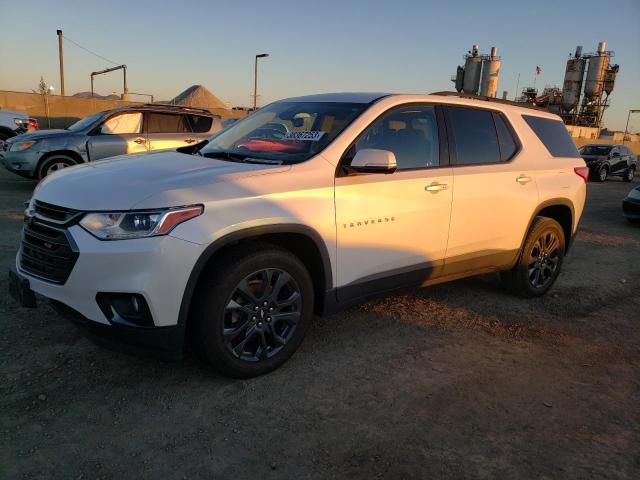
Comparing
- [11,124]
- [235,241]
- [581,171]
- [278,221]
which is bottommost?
[235,241]

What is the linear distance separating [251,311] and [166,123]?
7649 mm

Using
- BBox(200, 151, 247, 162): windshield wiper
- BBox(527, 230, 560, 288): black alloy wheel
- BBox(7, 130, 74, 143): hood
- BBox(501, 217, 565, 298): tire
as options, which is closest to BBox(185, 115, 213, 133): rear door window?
BBox(7, 130, 74, 143): hood

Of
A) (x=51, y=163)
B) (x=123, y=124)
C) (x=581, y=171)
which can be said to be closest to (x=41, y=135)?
(x=51, y=163)

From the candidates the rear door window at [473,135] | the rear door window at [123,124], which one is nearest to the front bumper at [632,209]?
the rear door window at [473,135]

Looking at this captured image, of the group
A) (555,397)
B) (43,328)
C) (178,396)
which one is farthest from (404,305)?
(43,328)

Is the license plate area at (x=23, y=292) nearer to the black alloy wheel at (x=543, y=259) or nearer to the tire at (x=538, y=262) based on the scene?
the tire at (x=538, y=262)

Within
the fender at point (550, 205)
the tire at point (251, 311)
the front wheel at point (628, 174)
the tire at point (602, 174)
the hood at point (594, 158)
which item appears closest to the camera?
the tire at point (251, 311)

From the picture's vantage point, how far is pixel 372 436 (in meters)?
2.60

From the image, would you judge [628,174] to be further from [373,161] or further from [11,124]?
[11,124]

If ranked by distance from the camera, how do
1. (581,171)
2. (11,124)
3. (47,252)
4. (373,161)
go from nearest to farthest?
1. (47,252)
2. (373,161)
3. (581,171)
4. (11,124)

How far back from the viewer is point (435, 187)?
3711 mm

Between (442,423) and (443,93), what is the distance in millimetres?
2853

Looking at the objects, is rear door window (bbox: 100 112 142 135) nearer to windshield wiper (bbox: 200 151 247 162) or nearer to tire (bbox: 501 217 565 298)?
windshield wiper (bbox: 200 151 247 162)

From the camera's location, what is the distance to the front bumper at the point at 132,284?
2.53 metres
